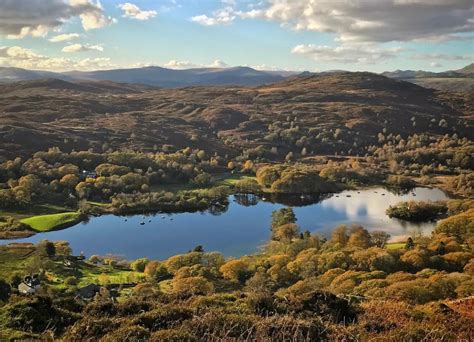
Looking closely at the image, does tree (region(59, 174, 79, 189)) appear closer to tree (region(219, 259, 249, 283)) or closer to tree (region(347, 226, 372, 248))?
tree (region(219, 259, 249, 283))

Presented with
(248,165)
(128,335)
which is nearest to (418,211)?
(248,165)

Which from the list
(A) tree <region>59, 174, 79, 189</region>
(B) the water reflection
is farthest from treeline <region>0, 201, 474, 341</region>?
(A) tree <region>59, 174, 79, 189</region>

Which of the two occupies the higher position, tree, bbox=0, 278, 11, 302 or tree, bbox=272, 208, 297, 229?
tree, bbox=0, 278, 11, 302

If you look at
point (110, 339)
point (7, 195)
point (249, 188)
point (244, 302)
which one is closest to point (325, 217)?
point (249, 188)

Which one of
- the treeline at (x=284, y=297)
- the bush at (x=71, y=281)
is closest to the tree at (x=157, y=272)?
the treeline at (x=284, y=297)

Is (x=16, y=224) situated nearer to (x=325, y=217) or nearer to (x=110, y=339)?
(x=325, y=217)

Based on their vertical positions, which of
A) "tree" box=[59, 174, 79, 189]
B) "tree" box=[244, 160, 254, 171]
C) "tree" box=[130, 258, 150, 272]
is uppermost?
"tree" box=[59, 174, 79, 189]
